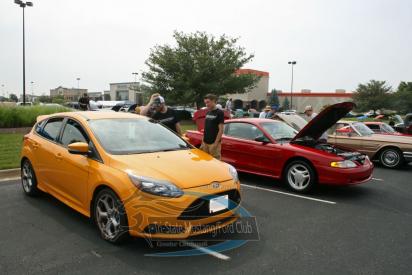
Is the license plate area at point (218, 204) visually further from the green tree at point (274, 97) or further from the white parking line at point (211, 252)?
the green tree at point (274, 97)

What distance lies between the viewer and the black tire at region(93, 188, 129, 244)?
3.69m

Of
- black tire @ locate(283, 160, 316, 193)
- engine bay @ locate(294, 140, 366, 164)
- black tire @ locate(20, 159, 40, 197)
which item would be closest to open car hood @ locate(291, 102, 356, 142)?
engine bay @ locate(294, 140, 366, 164)

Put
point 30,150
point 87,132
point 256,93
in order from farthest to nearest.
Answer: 1. point 256,93
2. point 30,150
3. point 87,132

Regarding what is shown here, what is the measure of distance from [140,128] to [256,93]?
229 ft

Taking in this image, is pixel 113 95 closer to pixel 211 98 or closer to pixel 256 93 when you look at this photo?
pixel 256 93

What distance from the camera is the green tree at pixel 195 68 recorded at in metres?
26.2

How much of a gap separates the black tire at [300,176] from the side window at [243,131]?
3.29 feet

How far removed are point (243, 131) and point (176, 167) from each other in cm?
390

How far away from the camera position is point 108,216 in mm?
3891

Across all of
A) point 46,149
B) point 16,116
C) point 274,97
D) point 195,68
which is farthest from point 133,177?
point 274,97

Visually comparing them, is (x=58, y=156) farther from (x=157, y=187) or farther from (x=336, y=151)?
(x=336, y=151)

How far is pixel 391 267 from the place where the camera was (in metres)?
3.55

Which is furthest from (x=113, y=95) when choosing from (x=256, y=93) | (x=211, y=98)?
(x=211, y=98)

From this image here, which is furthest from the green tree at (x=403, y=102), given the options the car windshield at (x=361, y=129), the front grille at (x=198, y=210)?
the front grille at (x=198, y=210)
